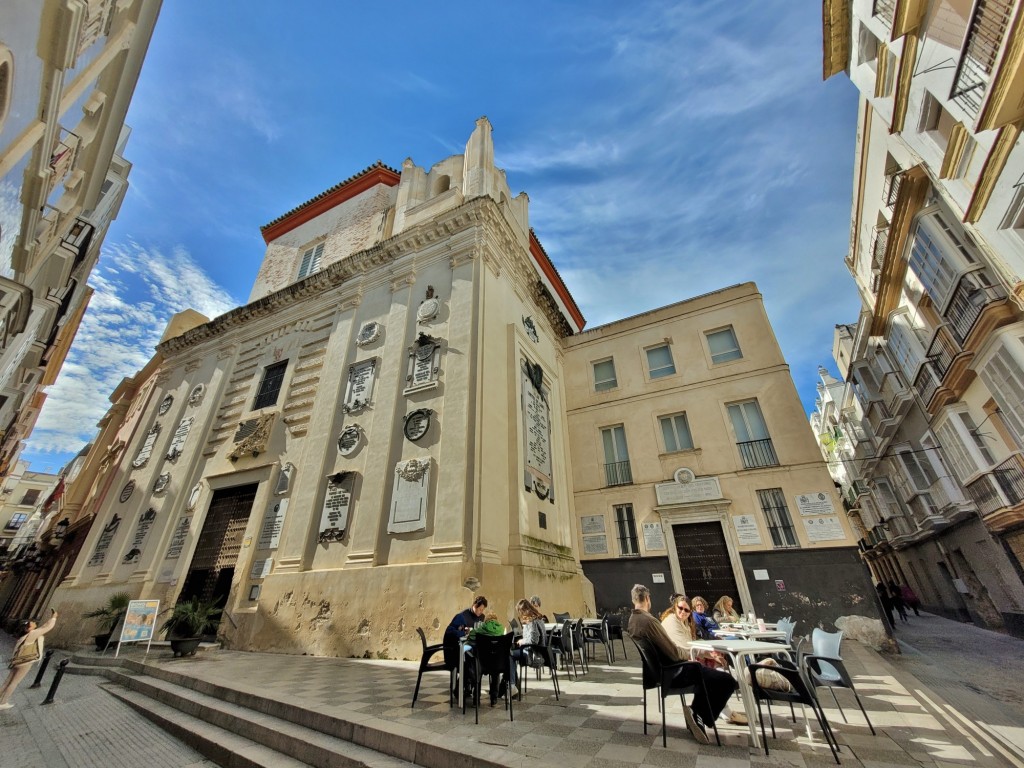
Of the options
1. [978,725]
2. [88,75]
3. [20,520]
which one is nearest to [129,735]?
[978,725]

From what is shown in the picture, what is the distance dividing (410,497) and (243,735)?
4.47m

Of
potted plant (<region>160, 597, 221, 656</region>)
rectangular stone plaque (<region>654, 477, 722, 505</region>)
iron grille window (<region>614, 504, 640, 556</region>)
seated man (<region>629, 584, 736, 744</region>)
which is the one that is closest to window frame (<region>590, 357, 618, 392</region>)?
rectangular stone plaque (<region>654, 477, 722, 505</region>)

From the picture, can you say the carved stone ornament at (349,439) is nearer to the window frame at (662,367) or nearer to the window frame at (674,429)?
the window frame at (674,429)

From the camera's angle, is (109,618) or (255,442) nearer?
(109,618)

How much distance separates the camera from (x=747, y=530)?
410 inches

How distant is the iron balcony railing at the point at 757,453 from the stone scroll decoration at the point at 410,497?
8.74 metres

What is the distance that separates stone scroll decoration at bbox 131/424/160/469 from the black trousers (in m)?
17.6

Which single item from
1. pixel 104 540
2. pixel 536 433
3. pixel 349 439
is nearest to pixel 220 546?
pixel 349 439

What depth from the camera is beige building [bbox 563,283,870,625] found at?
9797 millimetres

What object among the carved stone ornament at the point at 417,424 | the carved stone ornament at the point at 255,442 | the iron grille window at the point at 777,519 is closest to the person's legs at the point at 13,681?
the carved stone ornament at the point at 255,442

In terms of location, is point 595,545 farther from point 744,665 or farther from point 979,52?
point 979,52

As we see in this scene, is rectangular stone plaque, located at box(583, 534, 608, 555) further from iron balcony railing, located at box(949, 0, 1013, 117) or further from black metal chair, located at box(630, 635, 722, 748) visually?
iron balcony railing, located at box(949, 0, 1013, 117)

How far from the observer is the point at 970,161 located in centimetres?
844

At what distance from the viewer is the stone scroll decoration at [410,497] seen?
8.01m
